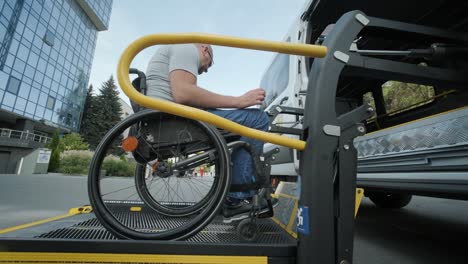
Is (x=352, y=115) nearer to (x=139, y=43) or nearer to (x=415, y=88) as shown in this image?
(x=139, y=43)

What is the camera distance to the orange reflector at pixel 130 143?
139 cm

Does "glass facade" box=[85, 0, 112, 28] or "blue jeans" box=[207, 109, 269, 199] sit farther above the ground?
"glass facade" box=[85, 0, 112, 28]

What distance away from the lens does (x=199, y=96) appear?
4.78 feet

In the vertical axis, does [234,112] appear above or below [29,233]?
above

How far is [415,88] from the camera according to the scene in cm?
381

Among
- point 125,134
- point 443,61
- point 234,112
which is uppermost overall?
point 443,61

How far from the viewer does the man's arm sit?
1.45 metres

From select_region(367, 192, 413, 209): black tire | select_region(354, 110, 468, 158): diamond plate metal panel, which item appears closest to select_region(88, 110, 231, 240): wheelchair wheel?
select_region(354, 110, 468, 158): diamond plate metal panel

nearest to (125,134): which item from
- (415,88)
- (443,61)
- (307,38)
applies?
(443,61)

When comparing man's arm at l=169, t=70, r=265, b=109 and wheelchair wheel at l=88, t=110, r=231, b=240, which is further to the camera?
man's arm at l=169, t=70, r=265, b=109

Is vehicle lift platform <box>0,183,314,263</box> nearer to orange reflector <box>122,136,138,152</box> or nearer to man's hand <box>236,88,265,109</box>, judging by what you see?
orange reflector <box>122,136,138,152</box>

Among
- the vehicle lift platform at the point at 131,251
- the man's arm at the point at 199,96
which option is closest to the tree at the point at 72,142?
the man's arm at the point at 199,96

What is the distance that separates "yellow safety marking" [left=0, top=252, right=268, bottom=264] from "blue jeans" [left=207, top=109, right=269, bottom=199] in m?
0.52

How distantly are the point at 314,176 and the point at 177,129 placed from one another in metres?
0.81
